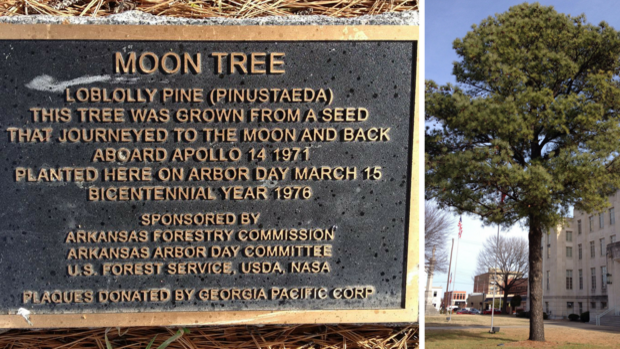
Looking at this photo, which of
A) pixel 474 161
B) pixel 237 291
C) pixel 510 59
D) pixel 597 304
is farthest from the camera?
pixel 597 304

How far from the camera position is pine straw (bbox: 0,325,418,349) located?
131 inches

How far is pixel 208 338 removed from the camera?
3.33 meters

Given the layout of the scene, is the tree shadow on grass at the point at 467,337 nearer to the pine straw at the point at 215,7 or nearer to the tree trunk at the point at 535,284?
the tree trunk at the point at 535,284

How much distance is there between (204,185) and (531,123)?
11.8 metres

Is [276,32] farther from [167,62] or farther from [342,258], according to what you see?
[342,258]

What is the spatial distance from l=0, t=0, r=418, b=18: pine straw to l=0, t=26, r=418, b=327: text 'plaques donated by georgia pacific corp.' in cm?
39

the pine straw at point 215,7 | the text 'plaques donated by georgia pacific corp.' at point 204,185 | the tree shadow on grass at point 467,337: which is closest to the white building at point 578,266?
the tree shadow on grass at point 467,337

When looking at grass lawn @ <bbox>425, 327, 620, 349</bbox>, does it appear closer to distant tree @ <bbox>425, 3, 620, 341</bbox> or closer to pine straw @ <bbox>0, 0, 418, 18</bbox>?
distant tree @ <bbox>425, 3, 620, 341</bbox>

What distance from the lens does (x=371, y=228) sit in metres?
3.18

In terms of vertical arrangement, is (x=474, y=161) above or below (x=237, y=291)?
above

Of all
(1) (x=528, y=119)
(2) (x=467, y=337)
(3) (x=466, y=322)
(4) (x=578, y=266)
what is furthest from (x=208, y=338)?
(4) (x=578, y=266)

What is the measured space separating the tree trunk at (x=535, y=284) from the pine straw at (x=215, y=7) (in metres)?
12.2

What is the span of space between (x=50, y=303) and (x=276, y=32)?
7.06 feet

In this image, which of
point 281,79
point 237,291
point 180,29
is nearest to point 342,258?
point 237,291
